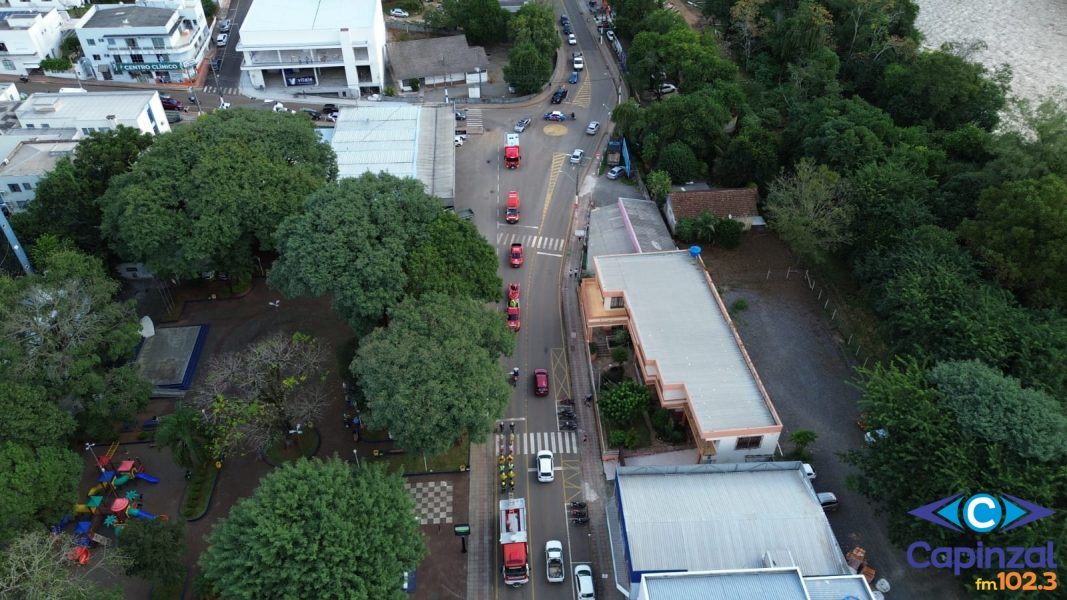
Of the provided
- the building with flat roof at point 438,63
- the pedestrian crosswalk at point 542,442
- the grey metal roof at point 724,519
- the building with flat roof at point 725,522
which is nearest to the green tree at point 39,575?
the pedestrian crosswalk at point 542,442

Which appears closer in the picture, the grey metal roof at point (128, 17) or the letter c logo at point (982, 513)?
the letter c logo at point (982, 513)

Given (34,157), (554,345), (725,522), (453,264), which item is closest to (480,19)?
(34,157)

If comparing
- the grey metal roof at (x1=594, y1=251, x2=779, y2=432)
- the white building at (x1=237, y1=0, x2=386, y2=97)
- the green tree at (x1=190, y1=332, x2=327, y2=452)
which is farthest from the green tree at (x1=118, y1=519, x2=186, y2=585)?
the white building at (x1=237, y1=0, x2=386, y2=97)

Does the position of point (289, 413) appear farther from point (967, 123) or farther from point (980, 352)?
point (967, 123)

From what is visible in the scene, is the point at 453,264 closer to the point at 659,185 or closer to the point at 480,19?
the point at 659,185

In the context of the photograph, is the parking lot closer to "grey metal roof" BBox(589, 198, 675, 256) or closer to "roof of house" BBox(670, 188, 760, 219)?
"roof of house" BBox(670, 188, 760, 219)

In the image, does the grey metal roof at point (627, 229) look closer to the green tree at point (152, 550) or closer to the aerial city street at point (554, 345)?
the aerial city street at point (554, 345)
